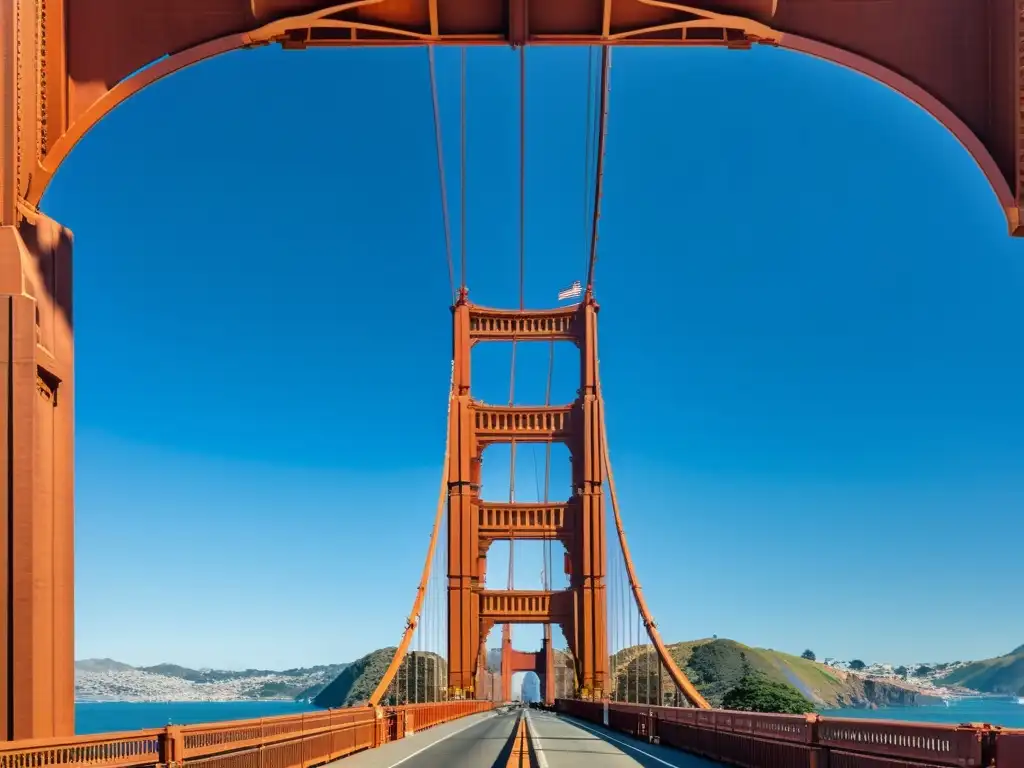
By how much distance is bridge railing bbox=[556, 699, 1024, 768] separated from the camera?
32.9 ft

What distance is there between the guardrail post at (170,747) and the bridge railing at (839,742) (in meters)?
6.61

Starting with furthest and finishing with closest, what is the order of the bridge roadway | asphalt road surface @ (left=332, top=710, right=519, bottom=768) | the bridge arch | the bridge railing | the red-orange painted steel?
asphalt road surface @ (left=332, top=710, right=519, bottom=768) < the bridge roadway < the bridge arch < the red-orange painted steel < the bridge railing

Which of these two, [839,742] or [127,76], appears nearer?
[127,76]

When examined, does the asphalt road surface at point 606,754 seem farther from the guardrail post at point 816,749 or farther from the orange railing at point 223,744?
the guardrail post at point 816,749

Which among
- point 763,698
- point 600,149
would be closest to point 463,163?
point 600,149

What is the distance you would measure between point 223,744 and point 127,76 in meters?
7.26

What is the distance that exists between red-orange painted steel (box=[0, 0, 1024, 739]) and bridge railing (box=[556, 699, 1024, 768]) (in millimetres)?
4334

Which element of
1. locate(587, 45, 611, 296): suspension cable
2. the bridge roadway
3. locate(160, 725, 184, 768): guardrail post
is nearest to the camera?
locate(160, 725, 184, 768): guardrail post

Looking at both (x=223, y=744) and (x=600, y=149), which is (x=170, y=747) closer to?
(x=223, y=744)

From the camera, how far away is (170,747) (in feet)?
41.1

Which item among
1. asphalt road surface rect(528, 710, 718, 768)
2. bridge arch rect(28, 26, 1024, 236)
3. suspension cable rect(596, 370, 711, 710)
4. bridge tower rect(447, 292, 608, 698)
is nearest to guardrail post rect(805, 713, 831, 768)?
asphalt road surface rect(528, 710, 718, 768)

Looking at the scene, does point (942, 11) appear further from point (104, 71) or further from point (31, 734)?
point (31, 734)

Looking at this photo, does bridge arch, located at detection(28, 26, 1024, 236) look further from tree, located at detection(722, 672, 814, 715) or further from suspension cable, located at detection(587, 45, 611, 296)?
tree, located at detection(722, 672, 814, 715)

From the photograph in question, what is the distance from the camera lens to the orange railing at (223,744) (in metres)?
10.3
